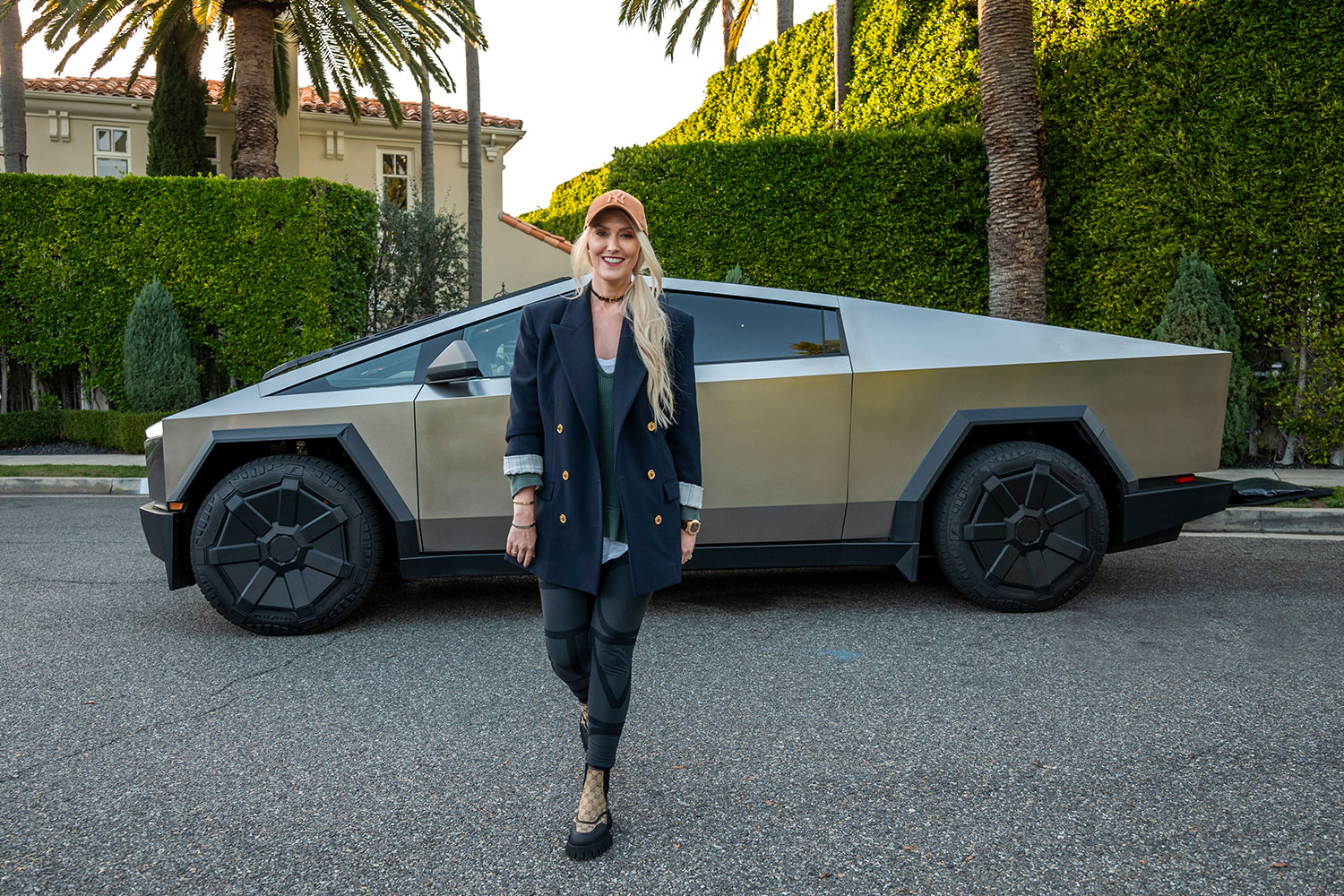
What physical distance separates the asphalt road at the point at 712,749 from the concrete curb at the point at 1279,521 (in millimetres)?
2183

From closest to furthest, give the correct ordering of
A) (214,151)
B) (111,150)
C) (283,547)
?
(283,547), (214,151), (111,150)

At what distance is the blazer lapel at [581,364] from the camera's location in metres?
2.36

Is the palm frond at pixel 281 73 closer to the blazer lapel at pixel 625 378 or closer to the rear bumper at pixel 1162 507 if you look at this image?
the rear bumper at pixel 1162 507

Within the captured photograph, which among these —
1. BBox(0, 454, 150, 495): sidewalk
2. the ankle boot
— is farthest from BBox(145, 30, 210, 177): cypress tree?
the ankle boot

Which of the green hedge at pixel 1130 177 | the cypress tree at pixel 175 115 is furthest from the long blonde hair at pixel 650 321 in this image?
the cypress tree at pixel 175 115

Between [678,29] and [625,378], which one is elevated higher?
[678,29]

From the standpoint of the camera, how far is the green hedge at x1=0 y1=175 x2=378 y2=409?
11508 millimetres

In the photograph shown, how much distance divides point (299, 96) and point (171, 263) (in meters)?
13.1

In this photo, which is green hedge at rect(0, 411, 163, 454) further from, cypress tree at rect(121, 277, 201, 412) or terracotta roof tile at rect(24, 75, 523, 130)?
terracotta roof tile at rect(24, 75, 523, 130)

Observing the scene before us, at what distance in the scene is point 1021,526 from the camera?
4301 mm

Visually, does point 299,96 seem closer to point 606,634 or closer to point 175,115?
point 175,115

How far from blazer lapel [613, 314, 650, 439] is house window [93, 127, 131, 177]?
23855mm

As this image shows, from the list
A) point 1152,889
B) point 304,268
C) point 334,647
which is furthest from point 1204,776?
point 304,268

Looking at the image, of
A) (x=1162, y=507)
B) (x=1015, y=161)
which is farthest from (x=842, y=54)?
(x=1162, y=507)
